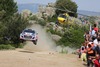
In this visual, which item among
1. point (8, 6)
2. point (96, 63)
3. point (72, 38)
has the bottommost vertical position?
point (72, 38)

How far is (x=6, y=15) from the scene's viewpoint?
57.1 metres

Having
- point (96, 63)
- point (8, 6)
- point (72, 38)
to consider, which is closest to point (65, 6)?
point (8, 6)

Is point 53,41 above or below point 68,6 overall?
below

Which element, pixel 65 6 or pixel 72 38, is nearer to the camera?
pixel 72 38

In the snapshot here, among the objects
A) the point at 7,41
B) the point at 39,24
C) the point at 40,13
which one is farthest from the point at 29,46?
the point at 40,13

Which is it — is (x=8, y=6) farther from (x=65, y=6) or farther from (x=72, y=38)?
(x=65, y=6)

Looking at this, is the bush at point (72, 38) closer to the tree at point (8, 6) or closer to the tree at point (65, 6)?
the tree at point (8, 6)

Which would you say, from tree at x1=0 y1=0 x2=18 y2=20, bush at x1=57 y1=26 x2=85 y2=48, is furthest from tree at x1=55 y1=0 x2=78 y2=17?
bush at x1=57 y1=26 x2=85 y2=48

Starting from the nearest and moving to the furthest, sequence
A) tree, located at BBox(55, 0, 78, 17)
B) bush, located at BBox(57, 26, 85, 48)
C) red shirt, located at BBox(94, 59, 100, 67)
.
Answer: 1. red shirt, located at BBox(94, 59, 100, 67)
2. bush, located at BBox(57, 26, 85, 48)
3. tree, located at BBox(55, 0, 78, 17)

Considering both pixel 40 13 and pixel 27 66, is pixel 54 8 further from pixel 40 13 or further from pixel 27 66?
pixel 27 66

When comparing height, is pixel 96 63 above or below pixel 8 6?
below

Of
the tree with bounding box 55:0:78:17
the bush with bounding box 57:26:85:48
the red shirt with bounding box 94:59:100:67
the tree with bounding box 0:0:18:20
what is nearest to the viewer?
the red shirt with bounding box 94:59:100:67

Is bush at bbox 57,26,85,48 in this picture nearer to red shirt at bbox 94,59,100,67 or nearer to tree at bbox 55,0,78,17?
tree at bbox 55,0,78,17

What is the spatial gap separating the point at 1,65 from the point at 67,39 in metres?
38.6
